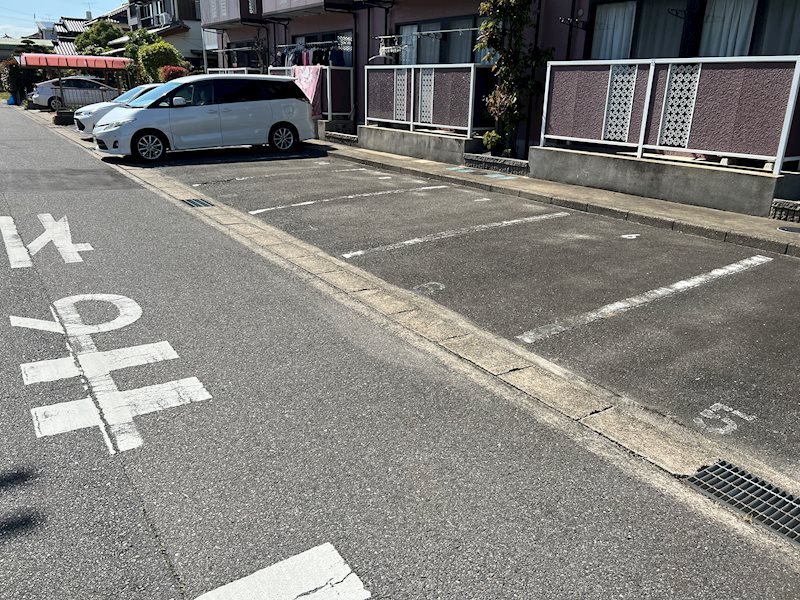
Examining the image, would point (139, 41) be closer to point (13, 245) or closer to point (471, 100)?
point (471, 100)

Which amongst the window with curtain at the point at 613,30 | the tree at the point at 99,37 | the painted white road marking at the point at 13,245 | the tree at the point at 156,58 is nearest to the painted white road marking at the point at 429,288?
the painted white road marking at the point at 13,245

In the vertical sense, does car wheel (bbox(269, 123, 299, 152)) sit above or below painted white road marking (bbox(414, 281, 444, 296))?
above

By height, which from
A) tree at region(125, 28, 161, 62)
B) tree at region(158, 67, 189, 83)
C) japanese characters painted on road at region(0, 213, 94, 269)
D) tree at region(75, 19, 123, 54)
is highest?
tree at region(75, 19, 123, 54)

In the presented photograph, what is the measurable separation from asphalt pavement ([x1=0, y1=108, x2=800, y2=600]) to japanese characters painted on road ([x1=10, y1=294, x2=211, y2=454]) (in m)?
0.02

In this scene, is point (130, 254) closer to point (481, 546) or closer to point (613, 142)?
point (481, 546)

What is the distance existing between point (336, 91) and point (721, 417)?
53.8ft

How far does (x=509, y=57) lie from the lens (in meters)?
11.8

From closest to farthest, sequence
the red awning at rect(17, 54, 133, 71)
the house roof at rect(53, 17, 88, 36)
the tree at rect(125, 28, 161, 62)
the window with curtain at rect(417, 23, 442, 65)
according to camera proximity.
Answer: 1. the window with curtain at rect(417, 23, 442, 65)
2. the red awning at rect(17, 54, 133, 71)
3. the tree at rect(125, 28, 161, 62)
4. the house roof at rect(53, 17, 88, 36)

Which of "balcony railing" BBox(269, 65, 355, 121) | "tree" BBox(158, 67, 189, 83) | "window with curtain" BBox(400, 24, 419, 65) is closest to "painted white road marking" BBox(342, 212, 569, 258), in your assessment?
"window with curtain" BBox(400, 24, 419, 65)

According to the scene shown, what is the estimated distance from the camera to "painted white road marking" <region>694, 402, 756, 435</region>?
3.61 meters

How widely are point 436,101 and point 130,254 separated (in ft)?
28.3

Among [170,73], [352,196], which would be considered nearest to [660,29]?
[352,196]

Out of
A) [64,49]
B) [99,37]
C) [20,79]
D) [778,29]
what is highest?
[99,37]

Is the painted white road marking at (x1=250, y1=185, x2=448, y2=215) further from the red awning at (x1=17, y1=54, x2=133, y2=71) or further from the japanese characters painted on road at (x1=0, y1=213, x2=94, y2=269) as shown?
the red awning at (x1=17, y1=54, x2=133, y2=71)
